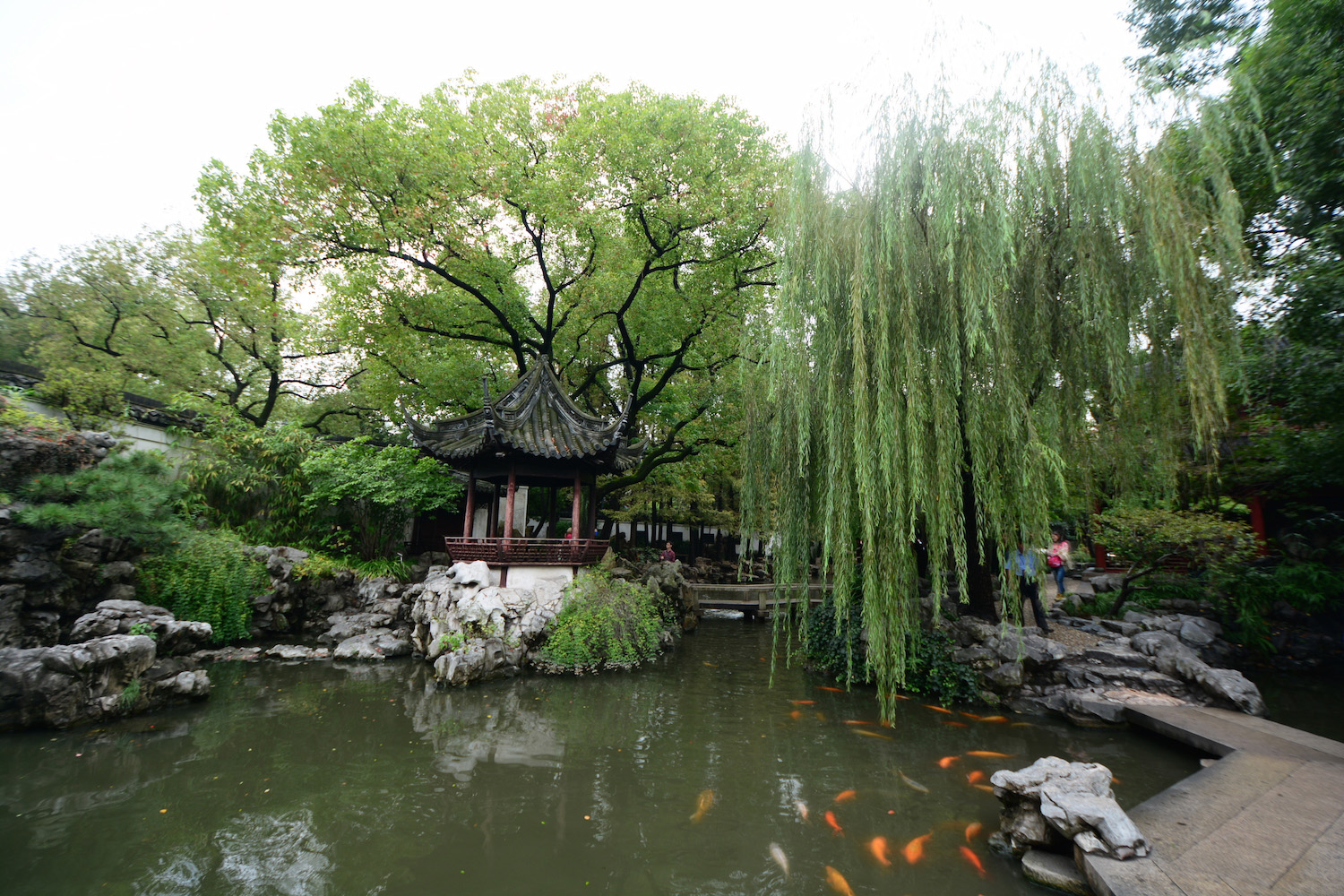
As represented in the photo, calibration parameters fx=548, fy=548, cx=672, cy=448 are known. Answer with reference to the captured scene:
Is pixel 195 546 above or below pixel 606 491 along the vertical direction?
below

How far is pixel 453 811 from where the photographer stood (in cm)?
366

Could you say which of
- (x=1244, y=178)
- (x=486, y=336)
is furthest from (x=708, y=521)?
(x=1244, y=178)

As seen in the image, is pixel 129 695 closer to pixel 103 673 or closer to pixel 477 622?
pixel 103 673

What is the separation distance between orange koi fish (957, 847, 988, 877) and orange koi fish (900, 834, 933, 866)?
0.19 m

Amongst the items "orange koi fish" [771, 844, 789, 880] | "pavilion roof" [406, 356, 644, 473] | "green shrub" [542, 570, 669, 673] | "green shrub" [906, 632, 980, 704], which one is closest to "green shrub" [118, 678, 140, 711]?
"green shrub" [542, 570, 669, 673]

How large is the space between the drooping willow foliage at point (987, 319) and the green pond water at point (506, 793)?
44.2 inches

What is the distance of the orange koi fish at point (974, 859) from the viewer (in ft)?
10.2

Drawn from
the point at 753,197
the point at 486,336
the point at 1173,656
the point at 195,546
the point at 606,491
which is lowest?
the point at 1173,656

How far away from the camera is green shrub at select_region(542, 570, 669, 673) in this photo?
24.9 ft

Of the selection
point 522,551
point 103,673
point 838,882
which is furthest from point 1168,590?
point 103,673

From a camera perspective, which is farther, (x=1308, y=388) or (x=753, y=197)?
(x=753, y=197)

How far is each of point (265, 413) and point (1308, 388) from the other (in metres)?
19.7

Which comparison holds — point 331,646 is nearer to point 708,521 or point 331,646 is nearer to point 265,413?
point 265,413

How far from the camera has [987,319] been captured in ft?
14.5
